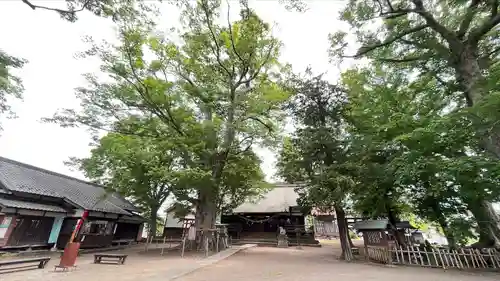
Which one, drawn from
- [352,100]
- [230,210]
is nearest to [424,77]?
[352,100]

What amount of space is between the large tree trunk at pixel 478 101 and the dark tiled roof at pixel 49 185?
62.9ft

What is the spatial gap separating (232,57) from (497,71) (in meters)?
11.7

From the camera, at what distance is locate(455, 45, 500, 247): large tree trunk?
7.58 meters

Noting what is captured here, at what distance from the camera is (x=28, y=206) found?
12594mm

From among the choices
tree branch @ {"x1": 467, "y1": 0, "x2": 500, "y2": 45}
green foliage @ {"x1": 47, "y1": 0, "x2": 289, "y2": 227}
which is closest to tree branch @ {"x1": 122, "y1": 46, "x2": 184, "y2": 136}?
green foliage @ {"x1": 47, "y1": 0, "x2": 289, "y2": 227}

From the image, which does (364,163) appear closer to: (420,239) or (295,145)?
(295,145)

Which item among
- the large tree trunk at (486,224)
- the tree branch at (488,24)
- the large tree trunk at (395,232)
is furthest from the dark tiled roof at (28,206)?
the large tree trunk at (486,224)

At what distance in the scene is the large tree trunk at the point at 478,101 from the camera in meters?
7.58

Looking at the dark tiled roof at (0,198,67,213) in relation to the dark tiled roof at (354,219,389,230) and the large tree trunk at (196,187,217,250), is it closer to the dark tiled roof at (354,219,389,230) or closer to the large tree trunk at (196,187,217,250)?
the large tree trunk at (196,187,217,250)

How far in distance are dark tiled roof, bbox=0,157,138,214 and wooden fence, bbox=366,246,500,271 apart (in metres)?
16.8

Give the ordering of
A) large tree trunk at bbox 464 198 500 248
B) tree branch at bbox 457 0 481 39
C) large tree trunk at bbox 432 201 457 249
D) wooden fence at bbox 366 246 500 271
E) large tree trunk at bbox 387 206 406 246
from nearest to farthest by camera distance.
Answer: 1. tree branch at bbox 457 0 481 39
2. wooden fence at bbox 366 246 500 271
3. large tree trunk at bbox 464 198 500 248
4. large tree trunk at bbox 432 201 457 249
5. large tree trunk at bbox 387 206 406 246

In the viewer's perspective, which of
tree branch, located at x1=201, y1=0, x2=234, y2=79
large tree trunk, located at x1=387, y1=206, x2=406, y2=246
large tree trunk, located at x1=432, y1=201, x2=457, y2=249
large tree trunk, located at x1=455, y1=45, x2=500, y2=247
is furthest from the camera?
large tree trunk, located at x1=387, y1=206, x2=406, y2=246

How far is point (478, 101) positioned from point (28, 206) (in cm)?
1912

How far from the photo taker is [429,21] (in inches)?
346
